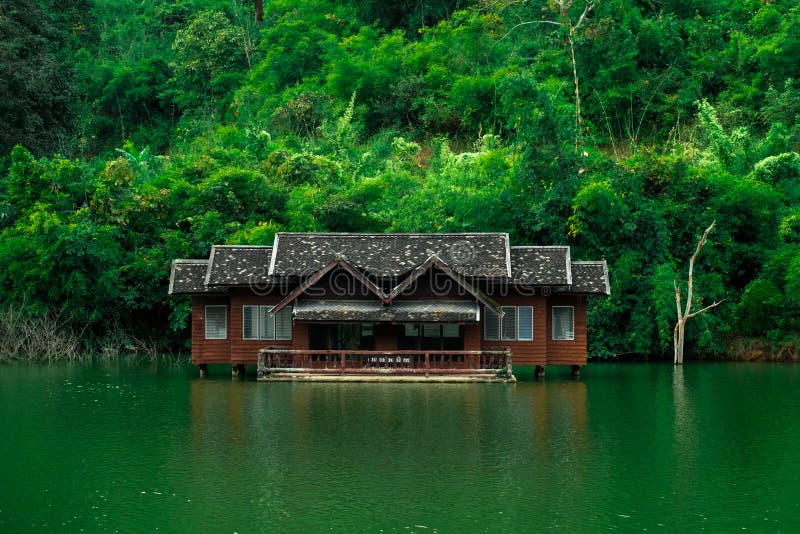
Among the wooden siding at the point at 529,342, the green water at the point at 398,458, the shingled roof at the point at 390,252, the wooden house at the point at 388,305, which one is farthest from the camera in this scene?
the wooden siding at the point at 529,342

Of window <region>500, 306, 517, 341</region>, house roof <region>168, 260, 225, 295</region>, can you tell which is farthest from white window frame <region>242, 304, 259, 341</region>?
window <region>500, 306, 517, 341</region>

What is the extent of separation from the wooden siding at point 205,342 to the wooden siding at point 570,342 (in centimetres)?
1003

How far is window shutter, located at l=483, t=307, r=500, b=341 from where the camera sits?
107 feet

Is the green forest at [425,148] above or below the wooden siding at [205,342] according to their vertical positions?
above

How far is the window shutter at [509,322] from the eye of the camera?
1282 inches

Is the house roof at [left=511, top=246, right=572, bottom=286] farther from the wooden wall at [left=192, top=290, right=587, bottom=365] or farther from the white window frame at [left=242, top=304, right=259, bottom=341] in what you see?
the white window frame at [left=242, top=304, right=259, bottom=341]

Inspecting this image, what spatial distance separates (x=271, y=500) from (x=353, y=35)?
45.0m

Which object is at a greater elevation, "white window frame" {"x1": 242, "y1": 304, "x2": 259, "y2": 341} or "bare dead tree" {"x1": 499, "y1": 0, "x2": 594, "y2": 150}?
"bare dead tree" {"x1": 499, "y1": 0, "x2": 594, "y2": 150}

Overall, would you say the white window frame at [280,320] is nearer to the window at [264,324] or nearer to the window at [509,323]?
the window at [264,324]

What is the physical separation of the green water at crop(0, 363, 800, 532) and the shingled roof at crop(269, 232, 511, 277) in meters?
4.15

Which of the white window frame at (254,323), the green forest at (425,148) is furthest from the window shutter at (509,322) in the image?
the white window frame at (254,323)

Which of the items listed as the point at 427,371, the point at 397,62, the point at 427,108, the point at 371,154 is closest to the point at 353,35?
the point at 397,62

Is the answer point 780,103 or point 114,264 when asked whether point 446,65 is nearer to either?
point 780,103

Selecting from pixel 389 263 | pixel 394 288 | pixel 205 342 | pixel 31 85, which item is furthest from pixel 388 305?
pixel 31 85
